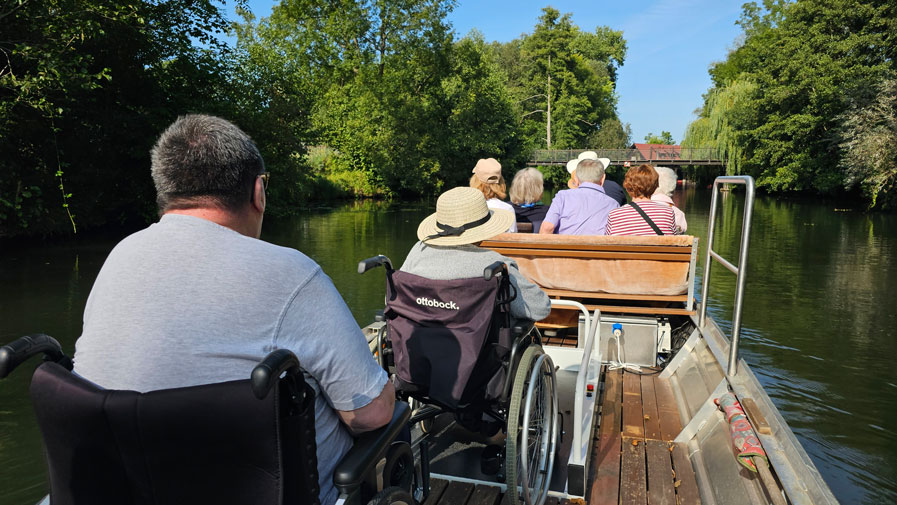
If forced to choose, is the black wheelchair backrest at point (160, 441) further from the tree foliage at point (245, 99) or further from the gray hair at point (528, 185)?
the tree foliage at point (245, 99)

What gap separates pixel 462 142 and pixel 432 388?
32.9 m

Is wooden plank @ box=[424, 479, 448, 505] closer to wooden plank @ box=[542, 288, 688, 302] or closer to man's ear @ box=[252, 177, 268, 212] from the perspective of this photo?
man's ear @ box=[252, 177, 268, 212]

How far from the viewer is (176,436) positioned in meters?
1.13

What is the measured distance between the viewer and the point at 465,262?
249 cm

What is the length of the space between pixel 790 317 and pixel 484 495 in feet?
27.2

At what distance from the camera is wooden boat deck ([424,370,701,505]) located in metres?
2.72

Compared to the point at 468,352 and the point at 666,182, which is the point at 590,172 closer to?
the point at 666,182

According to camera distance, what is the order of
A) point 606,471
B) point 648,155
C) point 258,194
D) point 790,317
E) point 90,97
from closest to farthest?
point 258,194 < point 606,471 < point 790,317 < point 90,97 < point 648,155

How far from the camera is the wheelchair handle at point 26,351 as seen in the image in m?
1.20

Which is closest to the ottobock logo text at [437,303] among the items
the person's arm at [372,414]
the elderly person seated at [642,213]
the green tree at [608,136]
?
the person's arm at [372,414]

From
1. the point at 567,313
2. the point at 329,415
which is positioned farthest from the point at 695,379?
the point at 329,415

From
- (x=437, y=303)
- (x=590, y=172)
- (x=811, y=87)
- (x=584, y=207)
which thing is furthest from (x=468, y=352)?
(x=811, y=87)

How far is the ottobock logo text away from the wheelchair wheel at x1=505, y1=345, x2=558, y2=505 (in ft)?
1.09

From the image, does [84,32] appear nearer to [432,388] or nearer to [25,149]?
[25,149]
